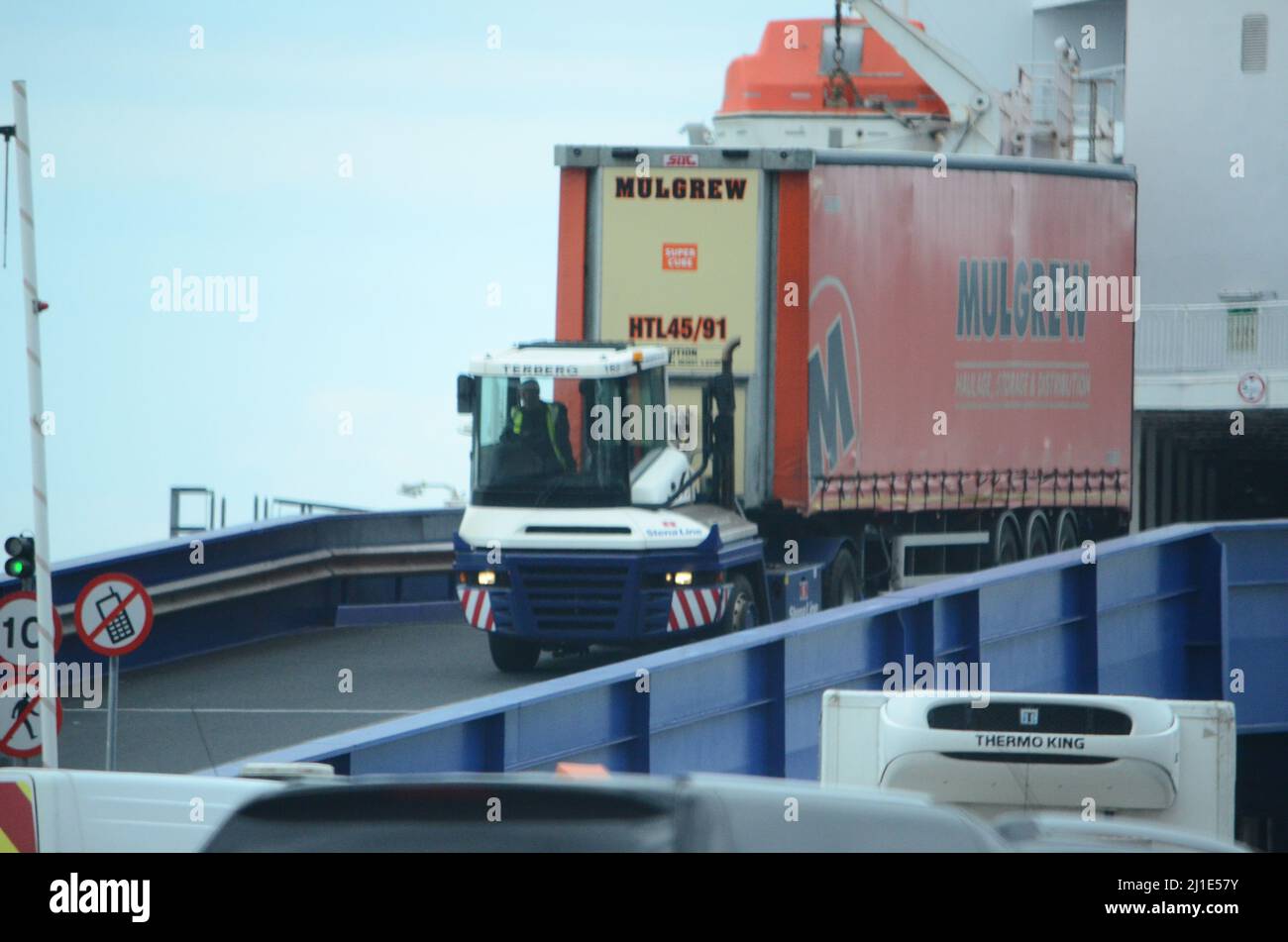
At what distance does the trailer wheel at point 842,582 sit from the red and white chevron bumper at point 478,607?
4514 mm

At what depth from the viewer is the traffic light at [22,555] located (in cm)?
1538

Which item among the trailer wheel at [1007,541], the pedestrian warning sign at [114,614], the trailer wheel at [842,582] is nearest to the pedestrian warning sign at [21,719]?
the pedestrian warning sign at [114,614]

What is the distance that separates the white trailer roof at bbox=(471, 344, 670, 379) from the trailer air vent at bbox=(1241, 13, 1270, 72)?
25569 millimetres

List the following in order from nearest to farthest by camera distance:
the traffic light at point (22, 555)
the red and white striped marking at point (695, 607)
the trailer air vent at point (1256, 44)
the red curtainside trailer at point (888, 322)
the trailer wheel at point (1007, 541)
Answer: the traffic light at point (22, 555), the red and white striped marking at point (695, 607), the red curtainside trailer at point (888, 322), the trailer wheel at point (1007, 541), the trailer air vent at point (1256, 44)

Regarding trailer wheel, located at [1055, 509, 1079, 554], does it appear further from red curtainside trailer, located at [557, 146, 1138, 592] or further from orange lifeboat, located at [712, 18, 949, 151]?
orange lifeboat, located at [712, 18, 949, 151]

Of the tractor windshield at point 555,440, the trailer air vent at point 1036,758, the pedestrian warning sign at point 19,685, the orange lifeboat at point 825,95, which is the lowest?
the pedestrian warning sign at point 19,685

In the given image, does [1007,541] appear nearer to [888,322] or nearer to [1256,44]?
[888,322]

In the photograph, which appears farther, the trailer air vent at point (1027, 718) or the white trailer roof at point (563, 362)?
the white trailer roof at point (563, 362)

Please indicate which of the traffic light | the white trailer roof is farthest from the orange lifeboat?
the traffic light

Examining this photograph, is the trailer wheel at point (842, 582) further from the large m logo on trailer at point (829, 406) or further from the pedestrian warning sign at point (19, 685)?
the pedestrian warning sign at point (19, 685)

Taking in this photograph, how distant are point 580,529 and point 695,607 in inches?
49.4

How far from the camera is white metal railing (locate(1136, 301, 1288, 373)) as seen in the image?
35.8 metres

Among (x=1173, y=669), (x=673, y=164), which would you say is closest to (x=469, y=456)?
(x=673, y=164)
